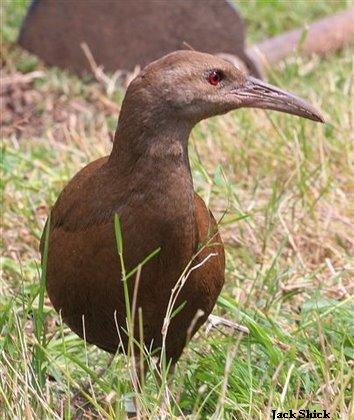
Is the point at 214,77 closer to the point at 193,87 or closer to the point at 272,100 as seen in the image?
the point at 193,87

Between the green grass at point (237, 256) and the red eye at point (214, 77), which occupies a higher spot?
the red eye at point (214, 77)

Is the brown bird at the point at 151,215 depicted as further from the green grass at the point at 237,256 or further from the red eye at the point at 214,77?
the green grass at the point at 237,256

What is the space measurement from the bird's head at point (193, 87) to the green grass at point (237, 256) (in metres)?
0.54

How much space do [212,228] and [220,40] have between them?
306cm

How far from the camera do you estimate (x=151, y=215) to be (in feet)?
9.32

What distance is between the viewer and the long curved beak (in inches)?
120

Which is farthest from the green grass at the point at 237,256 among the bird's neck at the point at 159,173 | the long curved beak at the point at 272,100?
the long curved beak at the point at 272,100

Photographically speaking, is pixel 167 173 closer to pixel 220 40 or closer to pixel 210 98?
pixel 210 98

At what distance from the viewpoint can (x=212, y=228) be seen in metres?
3.10

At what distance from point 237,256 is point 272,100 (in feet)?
3.44

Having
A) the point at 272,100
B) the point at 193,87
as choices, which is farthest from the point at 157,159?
the point at 272,100

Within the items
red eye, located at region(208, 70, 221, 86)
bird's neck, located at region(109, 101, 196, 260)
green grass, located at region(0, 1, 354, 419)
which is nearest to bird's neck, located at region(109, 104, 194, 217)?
bird's neck, located at region(109, 101, 196, 260)

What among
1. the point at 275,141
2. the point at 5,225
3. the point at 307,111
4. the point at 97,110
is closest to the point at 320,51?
the point at 97,110

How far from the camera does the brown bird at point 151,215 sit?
9.34ft
